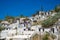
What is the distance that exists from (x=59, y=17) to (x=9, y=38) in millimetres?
11226

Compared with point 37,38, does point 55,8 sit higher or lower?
higher

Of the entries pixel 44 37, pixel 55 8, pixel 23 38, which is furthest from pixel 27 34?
pixel 55 8

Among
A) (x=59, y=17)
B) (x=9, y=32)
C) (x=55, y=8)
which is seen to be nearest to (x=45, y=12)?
(x=55, y=8)

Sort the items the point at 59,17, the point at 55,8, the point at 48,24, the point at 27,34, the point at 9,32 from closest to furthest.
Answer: the point at 27,34, the point at 9,32, the point at 48,24, the point at 59,17, the point at 55,8

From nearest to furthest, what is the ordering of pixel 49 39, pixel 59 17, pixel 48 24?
pixel 49 39, pixel 48 24, pixel 59 17

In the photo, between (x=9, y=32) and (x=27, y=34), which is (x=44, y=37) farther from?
(x=9, y=32)

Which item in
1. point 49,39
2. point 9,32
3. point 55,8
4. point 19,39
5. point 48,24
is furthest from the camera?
point 55,8

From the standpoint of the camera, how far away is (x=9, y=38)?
84.0ft

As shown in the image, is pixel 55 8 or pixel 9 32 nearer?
pixel 9 32

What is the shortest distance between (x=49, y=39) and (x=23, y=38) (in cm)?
375

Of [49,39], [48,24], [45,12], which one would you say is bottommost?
[49,39]

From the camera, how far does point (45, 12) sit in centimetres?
4616

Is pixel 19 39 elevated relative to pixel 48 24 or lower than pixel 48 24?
lower

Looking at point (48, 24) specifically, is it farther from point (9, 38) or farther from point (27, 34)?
point (9, 38)
